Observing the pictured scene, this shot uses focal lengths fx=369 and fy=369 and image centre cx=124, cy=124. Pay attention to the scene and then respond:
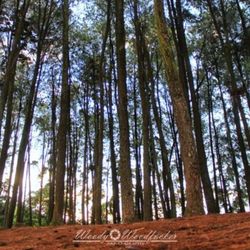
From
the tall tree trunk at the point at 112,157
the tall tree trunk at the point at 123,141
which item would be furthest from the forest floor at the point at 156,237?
the tall tree trunk at the point at 112,157

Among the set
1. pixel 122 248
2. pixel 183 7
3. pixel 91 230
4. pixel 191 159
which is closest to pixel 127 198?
pixel 191 159

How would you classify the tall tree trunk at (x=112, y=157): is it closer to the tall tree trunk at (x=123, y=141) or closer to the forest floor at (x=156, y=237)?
the tall tree trunk at (x=123, y=141)

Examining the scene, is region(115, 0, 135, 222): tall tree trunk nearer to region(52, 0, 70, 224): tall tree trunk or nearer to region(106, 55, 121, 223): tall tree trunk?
region(52, 0, 70, 224): tall tree trunk

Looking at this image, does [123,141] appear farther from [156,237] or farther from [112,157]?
[112,157]

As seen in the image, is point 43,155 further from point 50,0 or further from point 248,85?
point 248,85

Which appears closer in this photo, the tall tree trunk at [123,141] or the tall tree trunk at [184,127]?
the tall tree trunk at [184,127]

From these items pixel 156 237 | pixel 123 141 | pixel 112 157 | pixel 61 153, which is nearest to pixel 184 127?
pixel 123 141

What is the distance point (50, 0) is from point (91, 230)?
35.1 feet

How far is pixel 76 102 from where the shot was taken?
18.6 m

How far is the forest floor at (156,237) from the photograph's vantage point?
11.5ft

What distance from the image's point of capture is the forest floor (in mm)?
3501

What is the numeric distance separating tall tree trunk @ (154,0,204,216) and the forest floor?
0.86m

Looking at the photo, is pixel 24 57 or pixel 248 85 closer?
pixel 24 57

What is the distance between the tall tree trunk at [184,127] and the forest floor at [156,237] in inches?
33.9
